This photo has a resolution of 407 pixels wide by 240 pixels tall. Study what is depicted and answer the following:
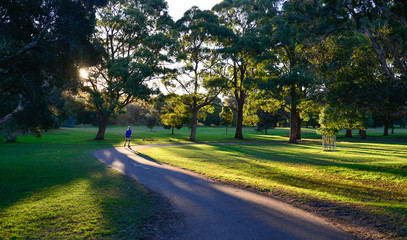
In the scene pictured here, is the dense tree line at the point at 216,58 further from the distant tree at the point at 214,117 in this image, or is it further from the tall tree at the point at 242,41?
the distant tree at the point at 214,117

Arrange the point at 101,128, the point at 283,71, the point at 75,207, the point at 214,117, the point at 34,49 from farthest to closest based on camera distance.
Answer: the point at 214,117
the point at 101,128
the point at 283,71
the point at 34,49
the point at 75,207

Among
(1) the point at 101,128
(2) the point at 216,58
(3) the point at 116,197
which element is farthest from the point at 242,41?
(3) the point at 116,197

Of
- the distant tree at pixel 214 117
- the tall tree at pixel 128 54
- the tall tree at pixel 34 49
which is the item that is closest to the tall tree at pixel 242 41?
the tall tree at pixel 128 54

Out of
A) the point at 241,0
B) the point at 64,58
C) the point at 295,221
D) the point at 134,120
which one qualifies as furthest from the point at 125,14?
the point at 134,120

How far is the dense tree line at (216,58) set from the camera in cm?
1072

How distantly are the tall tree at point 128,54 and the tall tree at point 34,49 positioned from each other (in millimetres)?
17625

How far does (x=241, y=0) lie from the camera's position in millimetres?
35781

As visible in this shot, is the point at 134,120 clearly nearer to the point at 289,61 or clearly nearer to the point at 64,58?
the point at 289,61

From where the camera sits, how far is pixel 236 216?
225 inches

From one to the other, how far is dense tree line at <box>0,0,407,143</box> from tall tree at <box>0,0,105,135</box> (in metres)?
0.05

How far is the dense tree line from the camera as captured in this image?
35.2 feet

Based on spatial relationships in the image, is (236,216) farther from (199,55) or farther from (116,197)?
(199,55)

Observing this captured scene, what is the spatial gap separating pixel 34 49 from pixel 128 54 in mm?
24758

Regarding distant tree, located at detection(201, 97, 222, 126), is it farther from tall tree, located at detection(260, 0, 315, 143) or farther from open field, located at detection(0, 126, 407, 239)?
open field, located at detection(0, 126, 407, 239)
